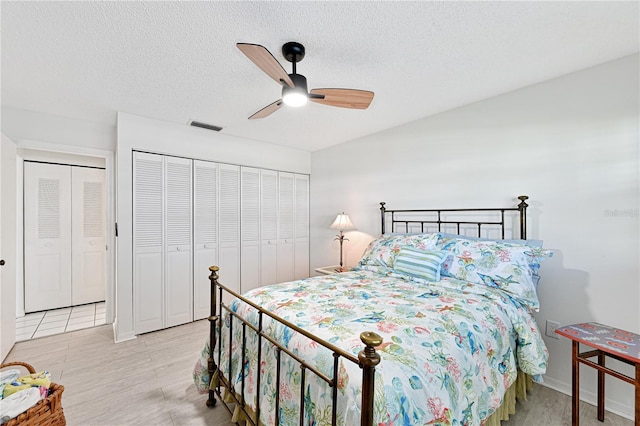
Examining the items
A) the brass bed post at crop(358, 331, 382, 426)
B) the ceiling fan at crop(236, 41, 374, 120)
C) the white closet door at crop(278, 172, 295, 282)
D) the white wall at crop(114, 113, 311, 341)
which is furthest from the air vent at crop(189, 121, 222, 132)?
the brass bed post at crop(358, 331, 382, 426)

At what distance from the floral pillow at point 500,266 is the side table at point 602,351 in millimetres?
269

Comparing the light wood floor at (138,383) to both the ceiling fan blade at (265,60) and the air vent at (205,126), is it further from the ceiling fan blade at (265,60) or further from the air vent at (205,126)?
the air vent at (205,126)

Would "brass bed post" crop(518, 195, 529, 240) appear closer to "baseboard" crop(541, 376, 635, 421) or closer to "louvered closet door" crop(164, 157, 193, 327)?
"baseboard" crop(541, 376, 635, 421)

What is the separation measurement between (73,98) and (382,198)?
3.37 meters

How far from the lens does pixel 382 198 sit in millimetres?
Result: 3600

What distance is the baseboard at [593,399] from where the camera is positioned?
6.19 feet

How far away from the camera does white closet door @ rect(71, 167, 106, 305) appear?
4.04 meters

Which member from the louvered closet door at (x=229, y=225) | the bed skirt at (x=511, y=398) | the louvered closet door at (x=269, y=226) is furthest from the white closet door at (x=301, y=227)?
the bed skirt at (x=511, y=398)

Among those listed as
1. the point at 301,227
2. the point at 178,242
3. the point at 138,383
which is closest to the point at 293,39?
the point at 178,242

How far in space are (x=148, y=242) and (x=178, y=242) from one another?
32 centimetres

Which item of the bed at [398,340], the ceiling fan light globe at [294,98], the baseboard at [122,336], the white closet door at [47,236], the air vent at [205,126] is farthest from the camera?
the white closet door at [47,236]

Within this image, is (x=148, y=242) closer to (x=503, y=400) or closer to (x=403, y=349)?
(x=403, y=349)

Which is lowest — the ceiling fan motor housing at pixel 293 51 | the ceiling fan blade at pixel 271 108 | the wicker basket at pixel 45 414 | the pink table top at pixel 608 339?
the wicker basket at pixel 45 414

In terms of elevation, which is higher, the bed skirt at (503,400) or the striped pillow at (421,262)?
the striped pillow at (421,262)
